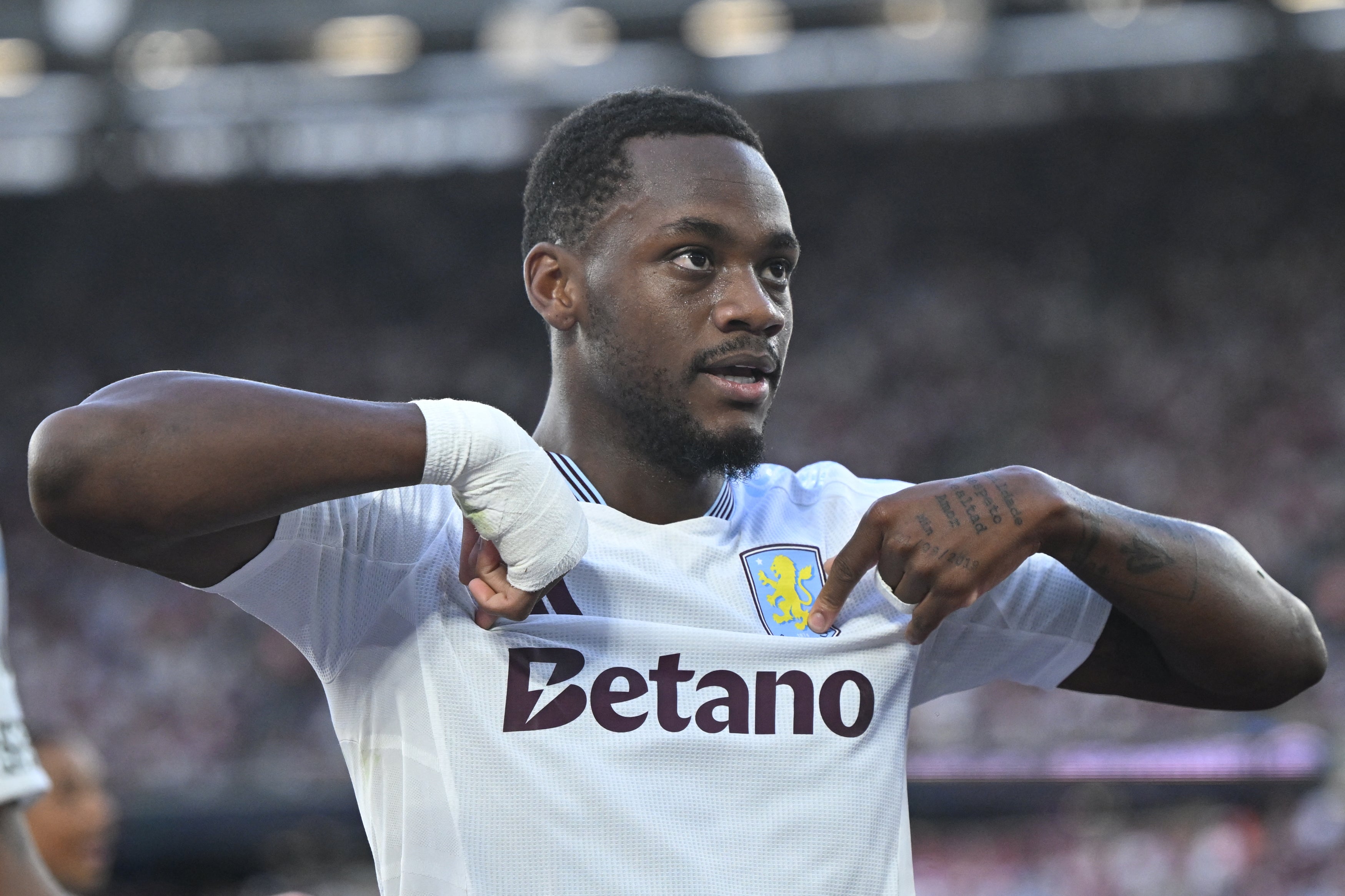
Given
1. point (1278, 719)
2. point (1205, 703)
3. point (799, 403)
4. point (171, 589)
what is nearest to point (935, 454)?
point (799, 403)

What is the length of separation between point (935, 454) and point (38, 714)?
9.01 m

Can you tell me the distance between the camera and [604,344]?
2025 mm

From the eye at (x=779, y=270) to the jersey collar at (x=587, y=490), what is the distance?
325mm

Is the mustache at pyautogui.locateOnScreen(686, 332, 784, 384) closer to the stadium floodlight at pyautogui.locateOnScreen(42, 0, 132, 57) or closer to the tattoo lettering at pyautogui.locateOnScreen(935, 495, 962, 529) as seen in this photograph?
the tattoo lettering at pyautogui.locateOnScreen(935, 495, 962, 529)

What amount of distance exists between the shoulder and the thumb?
29 cm

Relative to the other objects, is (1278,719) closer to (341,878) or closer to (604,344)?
(341,878)

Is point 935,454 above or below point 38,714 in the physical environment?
above

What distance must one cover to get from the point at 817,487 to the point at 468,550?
2.39 ft

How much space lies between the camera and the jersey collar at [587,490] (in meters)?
2.02

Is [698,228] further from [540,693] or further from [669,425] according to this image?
[540,693]

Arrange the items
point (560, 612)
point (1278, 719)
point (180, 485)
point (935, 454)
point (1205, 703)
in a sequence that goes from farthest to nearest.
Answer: point (935, 454) < point (1278, 719) < point (1205, 703) < point (560, 612) < point (180, 485)

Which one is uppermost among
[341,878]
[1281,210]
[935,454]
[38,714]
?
[1281,210]

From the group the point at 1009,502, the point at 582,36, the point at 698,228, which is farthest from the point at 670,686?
the point at 582,36

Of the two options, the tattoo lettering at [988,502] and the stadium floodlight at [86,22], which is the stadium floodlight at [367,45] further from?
the tattoo lettering at [988,502]
